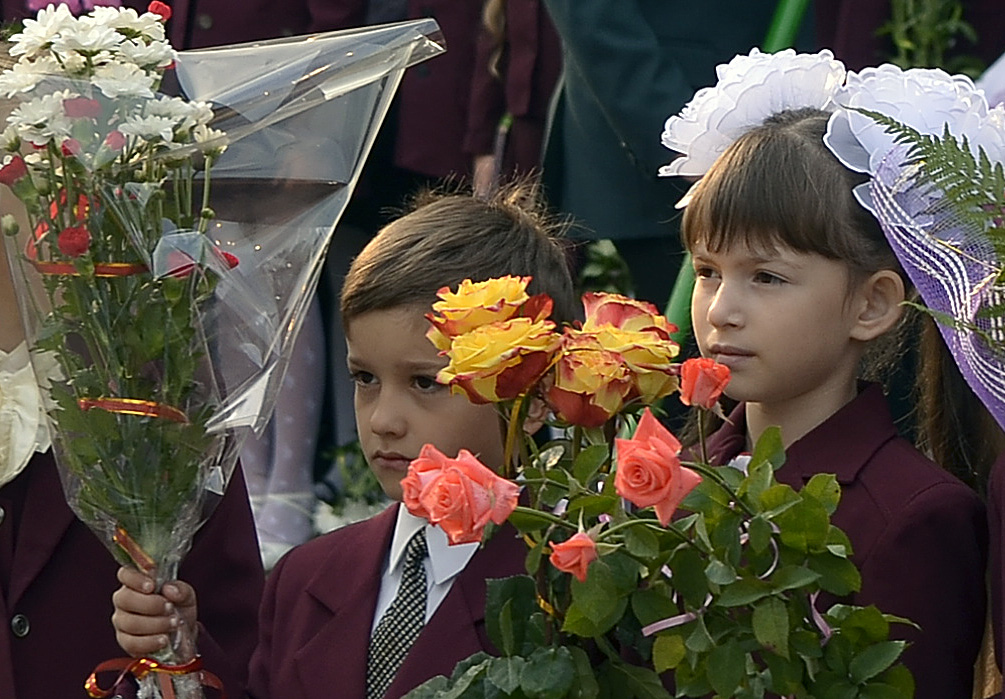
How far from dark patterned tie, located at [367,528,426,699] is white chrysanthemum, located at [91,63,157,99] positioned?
28.1 inches

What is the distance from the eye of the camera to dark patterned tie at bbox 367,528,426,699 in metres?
2.46

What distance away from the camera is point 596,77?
3982mm

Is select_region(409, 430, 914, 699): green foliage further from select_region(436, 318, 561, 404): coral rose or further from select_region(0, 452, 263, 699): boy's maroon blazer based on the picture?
select_region(0, 452, 263, 699): boy's maroon blazer

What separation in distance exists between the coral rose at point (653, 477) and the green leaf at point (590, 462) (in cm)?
9

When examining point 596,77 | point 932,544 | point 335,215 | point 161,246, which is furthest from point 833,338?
point 596,77

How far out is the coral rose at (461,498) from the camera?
174 centimetres

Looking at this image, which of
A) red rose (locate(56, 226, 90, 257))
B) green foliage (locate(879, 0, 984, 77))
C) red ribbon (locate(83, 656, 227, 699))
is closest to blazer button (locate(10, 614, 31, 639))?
red ribbon (locate(83, 656, 227, 699))

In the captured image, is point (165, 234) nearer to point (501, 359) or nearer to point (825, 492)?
point (501, 359)

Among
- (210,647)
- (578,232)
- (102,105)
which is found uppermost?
(102,105)

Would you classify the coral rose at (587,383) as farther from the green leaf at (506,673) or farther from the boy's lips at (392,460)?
the boy's lips at (392,460)

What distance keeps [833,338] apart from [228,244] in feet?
2.56

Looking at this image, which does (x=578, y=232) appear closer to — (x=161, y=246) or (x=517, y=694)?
(x=161, y=246)

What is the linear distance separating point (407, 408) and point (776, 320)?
0.50m

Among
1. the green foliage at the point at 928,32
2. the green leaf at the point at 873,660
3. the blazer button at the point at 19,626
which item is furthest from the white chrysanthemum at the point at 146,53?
the green foliage at the point at 928,32
